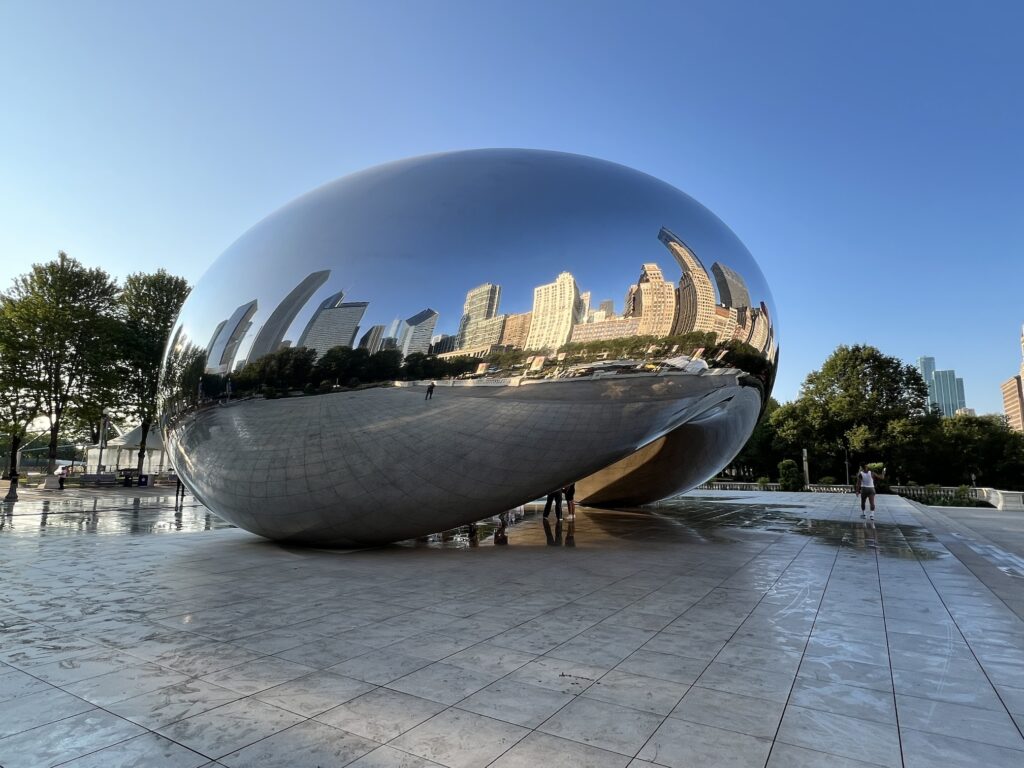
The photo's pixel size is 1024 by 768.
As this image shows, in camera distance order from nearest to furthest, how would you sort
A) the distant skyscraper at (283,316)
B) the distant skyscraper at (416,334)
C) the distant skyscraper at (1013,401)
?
1. the distant skyscraper at (416,334)
2. the distant skyscraper at (283,316)
3. the distant skyscraper at (1013,401)

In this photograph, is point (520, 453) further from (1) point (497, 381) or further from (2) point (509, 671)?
→ (2) point (509, 671)

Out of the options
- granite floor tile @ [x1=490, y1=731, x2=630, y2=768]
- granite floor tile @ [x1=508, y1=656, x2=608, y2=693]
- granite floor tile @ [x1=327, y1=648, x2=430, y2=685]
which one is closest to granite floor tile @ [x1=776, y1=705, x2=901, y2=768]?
granite floor tile @ [x1=490, y1=731, x2=630, y2=768]

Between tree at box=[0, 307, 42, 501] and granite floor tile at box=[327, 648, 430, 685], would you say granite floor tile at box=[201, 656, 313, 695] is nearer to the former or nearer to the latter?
granite floor tile at box=[327, 648, 430, 685]

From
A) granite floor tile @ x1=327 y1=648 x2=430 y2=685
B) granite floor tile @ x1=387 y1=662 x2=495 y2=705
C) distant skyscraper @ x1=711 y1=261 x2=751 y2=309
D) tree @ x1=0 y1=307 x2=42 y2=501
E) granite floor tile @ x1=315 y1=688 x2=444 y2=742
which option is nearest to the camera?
granite floor tile @ x1=315 y1=688 x2=444 y2=742

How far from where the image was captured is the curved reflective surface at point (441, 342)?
679cm

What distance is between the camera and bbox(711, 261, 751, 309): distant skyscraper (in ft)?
26.5

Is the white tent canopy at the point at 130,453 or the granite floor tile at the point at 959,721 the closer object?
the granite floor tile at the point at 959,721

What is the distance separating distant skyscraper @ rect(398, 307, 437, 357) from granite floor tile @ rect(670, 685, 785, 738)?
14.5 feet

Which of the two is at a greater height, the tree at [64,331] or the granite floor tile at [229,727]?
the tree at [64,331]

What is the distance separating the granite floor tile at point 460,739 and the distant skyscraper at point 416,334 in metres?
4.13

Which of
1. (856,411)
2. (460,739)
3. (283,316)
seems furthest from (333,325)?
(856,411)

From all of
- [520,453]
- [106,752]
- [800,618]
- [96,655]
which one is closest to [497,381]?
[520,453]

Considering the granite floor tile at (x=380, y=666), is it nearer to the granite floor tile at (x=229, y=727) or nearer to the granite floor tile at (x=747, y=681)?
the granite floor tile at (x=229, y=727)

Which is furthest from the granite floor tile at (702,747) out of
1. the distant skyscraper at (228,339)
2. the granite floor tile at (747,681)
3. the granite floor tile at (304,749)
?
the distant skyscraper at (228,339)
